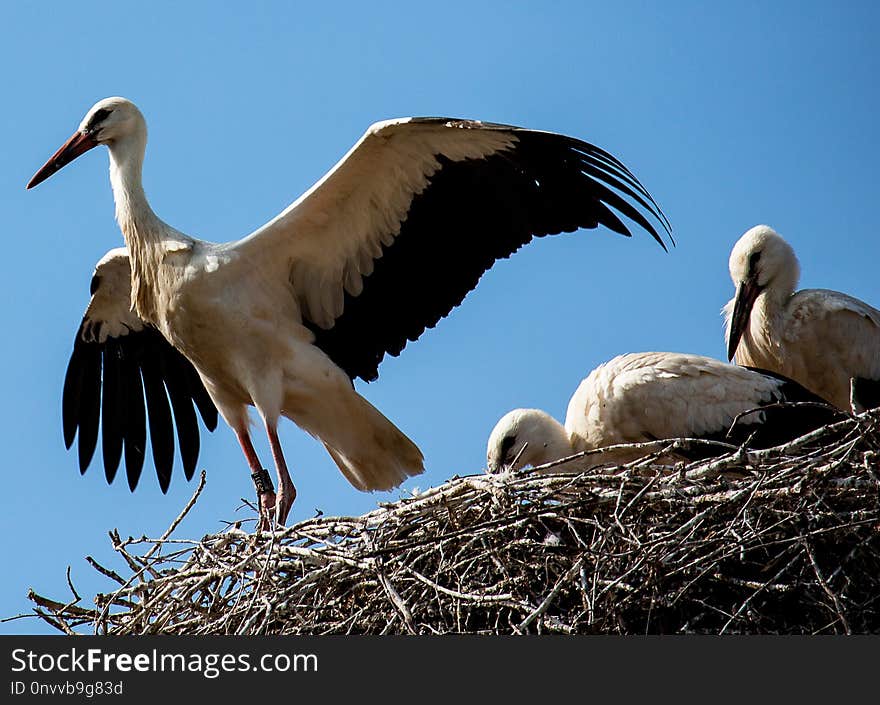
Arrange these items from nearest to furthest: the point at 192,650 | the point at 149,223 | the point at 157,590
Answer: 1. the point at 192,650
2. the point at 157,590
3. the point at 149,223

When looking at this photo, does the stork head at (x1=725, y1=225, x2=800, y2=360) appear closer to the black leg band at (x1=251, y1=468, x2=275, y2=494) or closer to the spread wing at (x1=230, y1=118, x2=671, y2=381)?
the spread wing at (x1=230, y1=118, x2=671, y2=381)

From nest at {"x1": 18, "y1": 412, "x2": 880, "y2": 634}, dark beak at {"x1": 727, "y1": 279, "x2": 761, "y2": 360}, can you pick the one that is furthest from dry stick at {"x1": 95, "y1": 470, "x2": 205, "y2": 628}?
dark beak at {"x1": 727, "y1": 279, "x2": 761, "y2": 360}

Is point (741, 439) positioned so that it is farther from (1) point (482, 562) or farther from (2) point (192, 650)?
(2) point (192, 650)

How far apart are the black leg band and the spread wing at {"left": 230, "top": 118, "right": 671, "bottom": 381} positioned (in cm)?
52

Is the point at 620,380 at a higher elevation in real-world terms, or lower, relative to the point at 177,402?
lower

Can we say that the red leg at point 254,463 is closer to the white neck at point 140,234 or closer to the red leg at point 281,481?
the red leg at point 281,481

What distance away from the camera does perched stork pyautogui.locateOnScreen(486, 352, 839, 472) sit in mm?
5223

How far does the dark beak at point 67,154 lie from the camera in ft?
19.9

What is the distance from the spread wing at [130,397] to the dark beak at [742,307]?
7.40 feet

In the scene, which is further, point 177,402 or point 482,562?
point 177,402

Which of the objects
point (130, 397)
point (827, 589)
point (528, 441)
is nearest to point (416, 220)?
point (528, 441)

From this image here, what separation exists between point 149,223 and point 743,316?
2.34 meters

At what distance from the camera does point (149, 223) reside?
571 centimetres

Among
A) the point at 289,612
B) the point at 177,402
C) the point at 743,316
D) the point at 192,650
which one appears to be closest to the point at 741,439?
the point at 743,316
